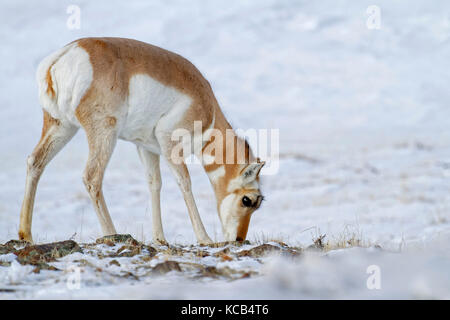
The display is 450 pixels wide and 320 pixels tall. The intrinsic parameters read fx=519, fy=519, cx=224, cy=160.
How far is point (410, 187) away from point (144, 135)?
13.8 metres

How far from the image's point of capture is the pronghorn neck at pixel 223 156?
7.79m

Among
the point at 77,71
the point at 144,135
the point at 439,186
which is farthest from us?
the point at 439,186

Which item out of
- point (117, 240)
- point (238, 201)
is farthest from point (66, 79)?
point (238, 201)

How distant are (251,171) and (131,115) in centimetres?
187

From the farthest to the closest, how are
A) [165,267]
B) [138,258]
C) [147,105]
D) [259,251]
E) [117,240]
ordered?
[147,105] → [117,240] → [259,251] → [138,258] → [165,267]

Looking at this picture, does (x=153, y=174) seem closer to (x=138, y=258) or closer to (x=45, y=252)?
(x=45, y=252)

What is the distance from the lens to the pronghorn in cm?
695

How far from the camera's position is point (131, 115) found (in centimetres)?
720

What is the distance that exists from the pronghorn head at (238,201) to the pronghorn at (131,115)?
0.6 inches

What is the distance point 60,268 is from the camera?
488 cm

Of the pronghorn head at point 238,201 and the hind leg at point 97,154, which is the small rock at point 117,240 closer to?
the hind leg at point 97,154
